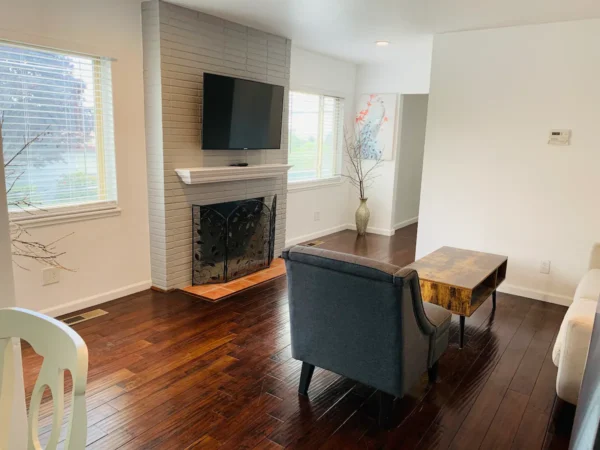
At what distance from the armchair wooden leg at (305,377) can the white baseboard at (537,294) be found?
2646 millimetres

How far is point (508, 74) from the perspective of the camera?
4.02 metres

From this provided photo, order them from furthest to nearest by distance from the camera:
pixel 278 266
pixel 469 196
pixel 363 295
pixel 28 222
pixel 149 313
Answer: pixel 278 266, pixel 469 196, pixel 149 313, pixel 28 222, pixel 363 295

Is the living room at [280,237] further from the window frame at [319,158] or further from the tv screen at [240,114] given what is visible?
the window frame at [319,158]

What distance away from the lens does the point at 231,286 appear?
4230mm

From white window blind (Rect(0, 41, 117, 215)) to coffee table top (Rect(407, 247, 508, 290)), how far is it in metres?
2.56

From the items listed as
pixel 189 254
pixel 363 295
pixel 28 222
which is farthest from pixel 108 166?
pixel 363 295

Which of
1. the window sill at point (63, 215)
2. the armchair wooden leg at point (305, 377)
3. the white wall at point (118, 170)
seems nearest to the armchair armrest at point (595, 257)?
the armchair wooden leg at point (305, 377)

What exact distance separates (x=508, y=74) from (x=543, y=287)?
194cm

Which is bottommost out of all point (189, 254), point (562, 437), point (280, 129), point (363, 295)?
point (562, 437)

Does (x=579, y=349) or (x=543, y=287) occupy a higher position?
(x=579, y=349)

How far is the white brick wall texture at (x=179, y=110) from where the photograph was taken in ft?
12.1

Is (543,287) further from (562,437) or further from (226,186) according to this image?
(226,186)

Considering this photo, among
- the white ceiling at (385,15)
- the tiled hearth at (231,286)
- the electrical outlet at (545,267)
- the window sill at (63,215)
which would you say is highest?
the white ceiling at (385,15)

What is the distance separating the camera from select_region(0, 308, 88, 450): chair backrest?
938 millimetres
